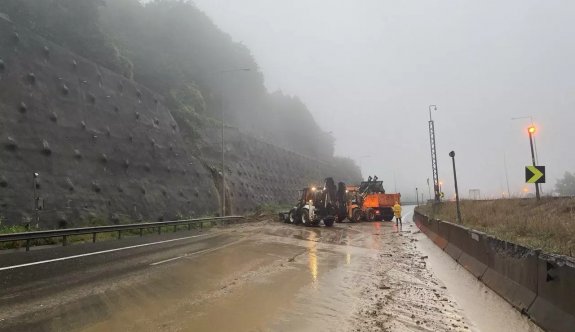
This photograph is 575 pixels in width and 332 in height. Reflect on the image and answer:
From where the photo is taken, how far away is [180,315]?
6.38 metres

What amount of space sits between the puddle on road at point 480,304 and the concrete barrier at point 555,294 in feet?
0.78

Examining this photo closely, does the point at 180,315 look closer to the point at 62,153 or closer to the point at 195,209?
the point at 62,153

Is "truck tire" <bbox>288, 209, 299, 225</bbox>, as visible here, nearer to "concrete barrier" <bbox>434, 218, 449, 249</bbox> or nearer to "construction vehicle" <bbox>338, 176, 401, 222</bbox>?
"construction vehicle" <bbox>338, 176, 401, 222</bbox>

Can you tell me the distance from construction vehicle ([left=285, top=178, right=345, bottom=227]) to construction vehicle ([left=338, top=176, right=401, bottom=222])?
6340 mm

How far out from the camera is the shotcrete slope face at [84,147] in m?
21.2

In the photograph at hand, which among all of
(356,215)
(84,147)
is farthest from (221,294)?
(356,215)

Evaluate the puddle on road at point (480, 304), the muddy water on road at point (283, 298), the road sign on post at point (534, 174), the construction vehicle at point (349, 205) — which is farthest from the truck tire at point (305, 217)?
the puddle on road at point (480, 304)

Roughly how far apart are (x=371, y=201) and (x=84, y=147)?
25998 mm

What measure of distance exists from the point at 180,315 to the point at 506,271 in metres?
5.93

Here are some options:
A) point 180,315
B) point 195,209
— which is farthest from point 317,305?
point 195,209

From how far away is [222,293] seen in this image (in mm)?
8039

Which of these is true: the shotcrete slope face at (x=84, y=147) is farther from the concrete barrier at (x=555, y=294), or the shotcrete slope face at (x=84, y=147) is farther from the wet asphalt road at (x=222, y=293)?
the concrete barrier at (x=555, y=294)

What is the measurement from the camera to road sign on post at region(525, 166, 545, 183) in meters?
22.8

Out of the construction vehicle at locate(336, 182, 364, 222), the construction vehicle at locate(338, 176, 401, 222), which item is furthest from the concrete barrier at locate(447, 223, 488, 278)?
the construction vehicle at locate(338, 176, 401, 222)
